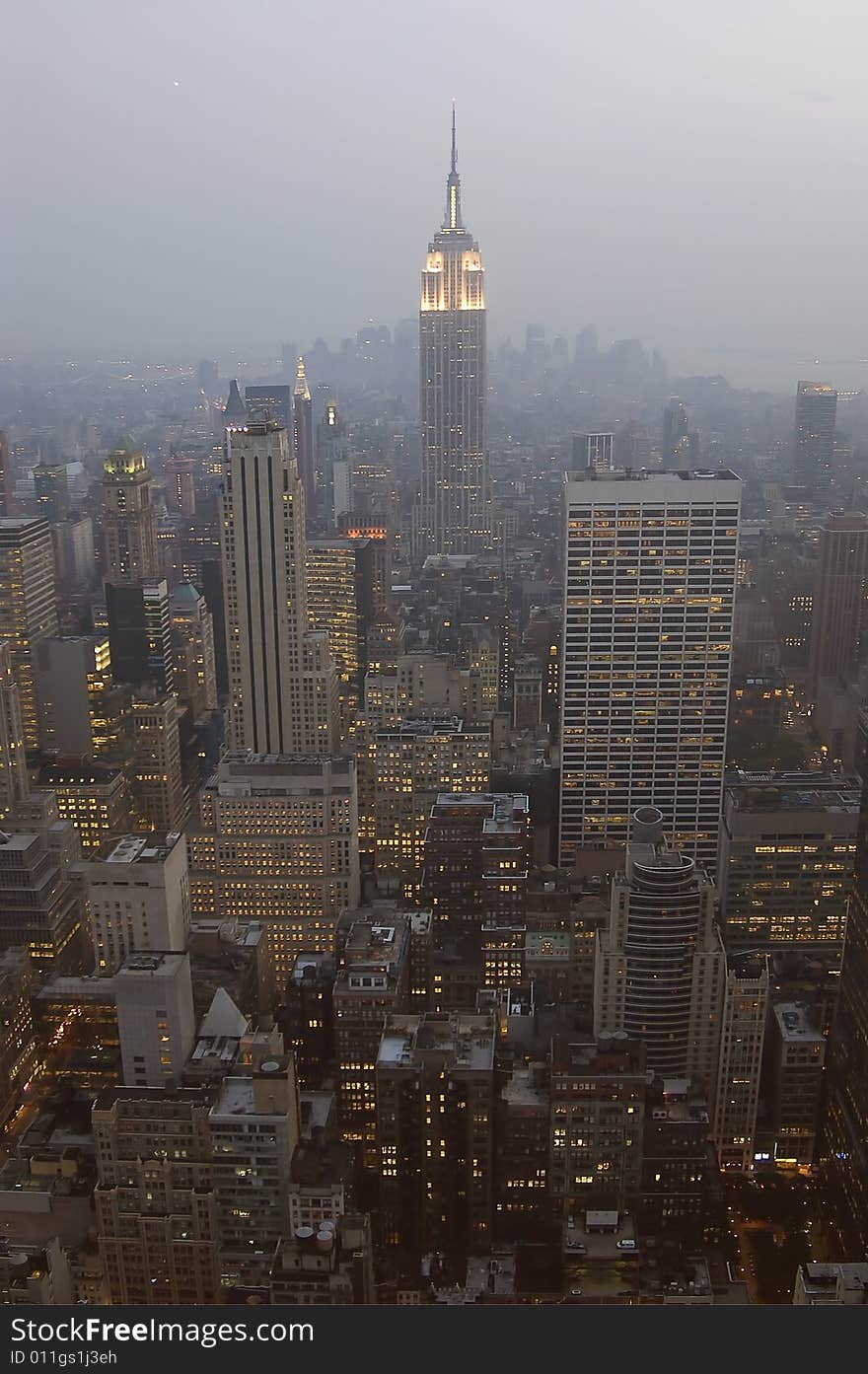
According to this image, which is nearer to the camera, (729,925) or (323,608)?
(729,925)

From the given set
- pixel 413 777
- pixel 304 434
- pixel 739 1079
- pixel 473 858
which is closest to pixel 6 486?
pixel 304 434

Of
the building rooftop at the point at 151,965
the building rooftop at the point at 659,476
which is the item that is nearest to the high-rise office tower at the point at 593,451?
the building rooftop at the point at 659,476

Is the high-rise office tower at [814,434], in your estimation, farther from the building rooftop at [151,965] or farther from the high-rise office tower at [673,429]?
the building rooftop at [151,965]

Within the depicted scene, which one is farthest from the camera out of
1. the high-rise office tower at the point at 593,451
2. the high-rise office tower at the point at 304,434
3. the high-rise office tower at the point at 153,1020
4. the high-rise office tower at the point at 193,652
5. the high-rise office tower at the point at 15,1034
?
the high-rise office tower at the point at 193,652

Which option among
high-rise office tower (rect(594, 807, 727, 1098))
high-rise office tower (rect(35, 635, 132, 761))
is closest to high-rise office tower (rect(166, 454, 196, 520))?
high-rise office tower (rect(35, 635, 132, 761))

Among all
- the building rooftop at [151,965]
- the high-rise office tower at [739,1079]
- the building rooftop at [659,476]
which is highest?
the building rooftop at [659,476]

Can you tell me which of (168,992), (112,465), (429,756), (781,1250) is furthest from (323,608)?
(781,1250)

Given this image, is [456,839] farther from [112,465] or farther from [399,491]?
[399,491]
